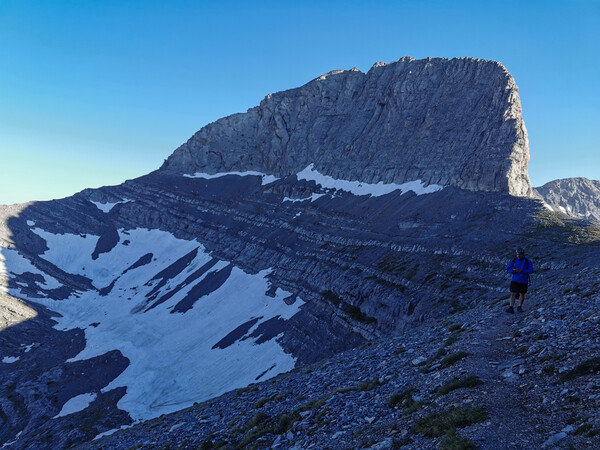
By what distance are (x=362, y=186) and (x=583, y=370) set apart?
105966mm

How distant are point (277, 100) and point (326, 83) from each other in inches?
846

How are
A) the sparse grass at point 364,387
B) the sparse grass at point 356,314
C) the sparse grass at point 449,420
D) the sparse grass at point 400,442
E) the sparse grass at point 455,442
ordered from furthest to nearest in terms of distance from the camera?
1. the sparse grass at point 356,314
2. the sparse grass at point 364,387
3. the sparse grass at point 400,442
4. the sparse grass at point 449,420
5. the sparse grass at point 455,442

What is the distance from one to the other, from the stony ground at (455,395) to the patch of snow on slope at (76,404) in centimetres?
4798

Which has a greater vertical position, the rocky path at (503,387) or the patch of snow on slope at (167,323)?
the rocky path at (503,387)

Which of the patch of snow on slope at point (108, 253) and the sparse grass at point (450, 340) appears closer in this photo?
the sparse grass at point (450, 340)

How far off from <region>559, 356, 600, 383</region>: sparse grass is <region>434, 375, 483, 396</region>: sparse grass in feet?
7.31

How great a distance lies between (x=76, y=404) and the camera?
2640 inches

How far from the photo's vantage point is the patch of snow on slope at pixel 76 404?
6475cm

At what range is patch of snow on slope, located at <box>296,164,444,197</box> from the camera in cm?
9925

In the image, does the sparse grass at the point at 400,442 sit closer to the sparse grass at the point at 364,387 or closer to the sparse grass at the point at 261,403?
the sparse grass at the point at 364,387

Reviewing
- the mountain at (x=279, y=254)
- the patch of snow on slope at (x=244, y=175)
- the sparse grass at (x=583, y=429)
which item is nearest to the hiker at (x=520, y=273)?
the mountain at (x=279, y=254)

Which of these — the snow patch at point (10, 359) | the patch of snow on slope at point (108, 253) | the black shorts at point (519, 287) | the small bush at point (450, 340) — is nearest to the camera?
the small bush at point (450, 340)

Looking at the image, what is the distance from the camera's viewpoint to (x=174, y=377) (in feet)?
245

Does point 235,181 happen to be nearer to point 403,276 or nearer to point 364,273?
point 364,273
